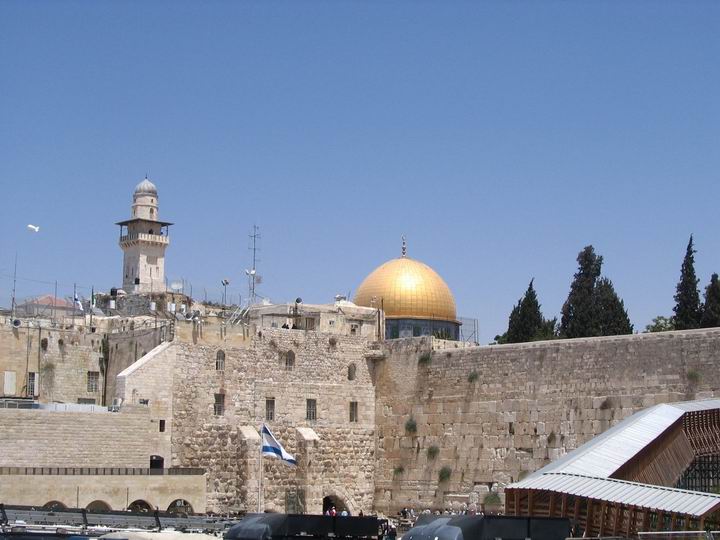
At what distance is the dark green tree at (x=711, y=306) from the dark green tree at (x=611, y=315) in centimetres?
289

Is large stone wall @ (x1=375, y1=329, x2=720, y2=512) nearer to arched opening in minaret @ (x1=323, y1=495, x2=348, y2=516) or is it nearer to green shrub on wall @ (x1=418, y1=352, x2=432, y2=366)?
green shrub on wall @ (x1=418, y1=352, x2=432, y2=366)

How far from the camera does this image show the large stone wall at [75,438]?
95.1 feet

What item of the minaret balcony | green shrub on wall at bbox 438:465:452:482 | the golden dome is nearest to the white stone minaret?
the minaret balcony

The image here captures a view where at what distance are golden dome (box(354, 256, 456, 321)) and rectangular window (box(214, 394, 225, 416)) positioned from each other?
12043mm

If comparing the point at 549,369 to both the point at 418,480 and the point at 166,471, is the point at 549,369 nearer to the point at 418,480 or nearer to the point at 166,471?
the point at 418,480

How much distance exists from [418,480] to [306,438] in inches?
127

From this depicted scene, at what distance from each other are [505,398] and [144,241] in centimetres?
2146

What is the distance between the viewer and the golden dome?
45531mm

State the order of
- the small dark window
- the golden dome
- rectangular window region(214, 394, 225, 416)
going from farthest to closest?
the golden dome
the small dark window
rectangular window region(214, 394, 225, 416)

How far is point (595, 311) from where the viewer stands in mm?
42031

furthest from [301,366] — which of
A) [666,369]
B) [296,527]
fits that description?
[296,527]

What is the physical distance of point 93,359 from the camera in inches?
1384

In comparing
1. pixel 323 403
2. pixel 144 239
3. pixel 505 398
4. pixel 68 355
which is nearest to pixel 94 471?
pixel 68 355

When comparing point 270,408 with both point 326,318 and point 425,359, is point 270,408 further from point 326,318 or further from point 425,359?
point 326,318
